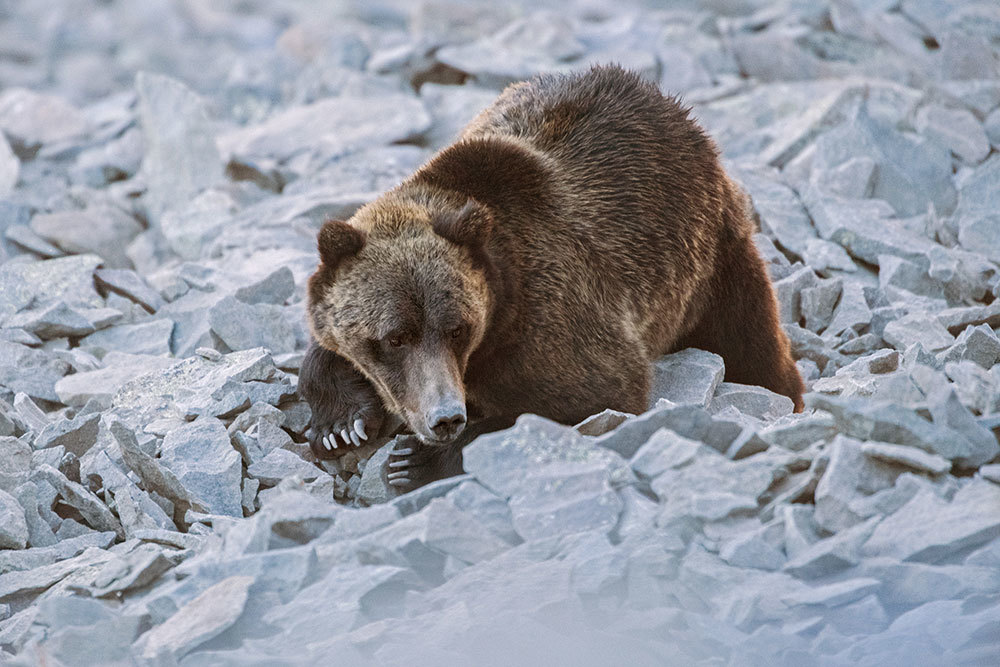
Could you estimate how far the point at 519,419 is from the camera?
125 inches

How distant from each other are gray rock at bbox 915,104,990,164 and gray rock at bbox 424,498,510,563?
5.32 m

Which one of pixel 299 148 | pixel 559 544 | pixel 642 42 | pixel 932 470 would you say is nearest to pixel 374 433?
pixel 559 544

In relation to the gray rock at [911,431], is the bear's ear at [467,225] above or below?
above

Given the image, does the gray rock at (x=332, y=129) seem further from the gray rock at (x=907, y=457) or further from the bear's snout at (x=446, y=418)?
the gray rock at (x=907, y=457)

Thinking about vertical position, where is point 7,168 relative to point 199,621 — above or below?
below

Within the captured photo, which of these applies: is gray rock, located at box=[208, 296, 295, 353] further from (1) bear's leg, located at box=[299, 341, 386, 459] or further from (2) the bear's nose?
(2) the bear's nose

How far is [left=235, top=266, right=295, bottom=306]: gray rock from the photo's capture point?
224 inches

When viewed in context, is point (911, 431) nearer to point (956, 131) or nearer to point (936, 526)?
point (936, 526)

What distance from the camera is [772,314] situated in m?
5.14

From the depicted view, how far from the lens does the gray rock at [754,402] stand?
4.66m

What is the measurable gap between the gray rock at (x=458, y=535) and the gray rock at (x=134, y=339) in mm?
2871

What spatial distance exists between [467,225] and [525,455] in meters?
1.22

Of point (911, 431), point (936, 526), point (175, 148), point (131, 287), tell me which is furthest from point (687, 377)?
point (175, 148)

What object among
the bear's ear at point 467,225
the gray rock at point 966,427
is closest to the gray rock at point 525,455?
the gray rock at point 966,427
